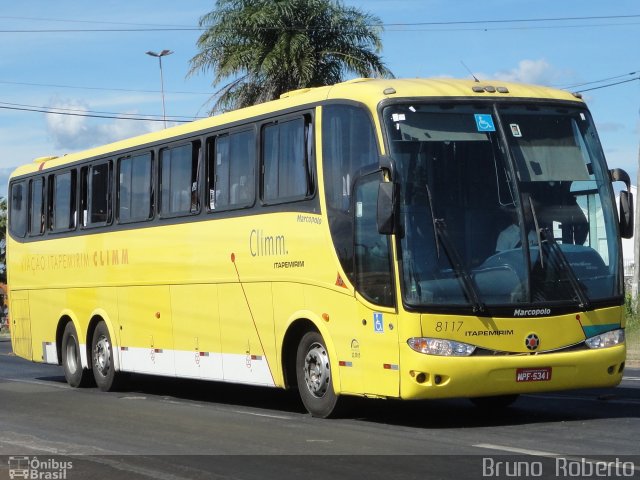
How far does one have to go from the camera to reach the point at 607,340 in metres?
13.1

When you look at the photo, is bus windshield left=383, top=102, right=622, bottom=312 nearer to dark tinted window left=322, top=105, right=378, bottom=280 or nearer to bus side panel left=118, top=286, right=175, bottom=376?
dark tinted window left=322, top=105, right=378, bottom=280

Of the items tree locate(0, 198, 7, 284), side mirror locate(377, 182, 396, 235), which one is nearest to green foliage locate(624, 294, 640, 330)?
side mirror locate(377, 182, 396, 235)

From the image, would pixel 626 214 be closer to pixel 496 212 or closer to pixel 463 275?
pixel 496 212

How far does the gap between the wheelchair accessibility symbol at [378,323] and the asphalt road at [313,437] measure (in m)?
1.00

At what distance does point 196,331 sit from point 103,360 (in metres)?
3.40

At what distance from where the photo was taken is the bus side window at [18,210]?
22750 mm

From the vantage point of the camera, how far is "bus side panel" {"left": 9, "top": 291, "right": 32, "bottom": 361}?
22.6 meters

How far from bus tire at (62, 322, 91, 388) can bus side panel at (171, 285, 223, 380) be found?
3.43 m

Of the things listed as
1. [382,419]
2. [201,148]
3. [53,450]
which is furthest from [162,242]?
[53,450]

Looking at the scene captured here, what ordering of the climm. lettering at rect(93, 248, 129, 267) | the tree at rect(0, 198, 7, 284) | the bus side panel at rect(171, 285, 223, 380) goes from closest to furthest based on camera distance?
the bus side panel at rect(171, 285, 223, 380)
the climm. lettering at rect(93, 248, 129, 267)
the tree at rect(0, 198, 7, 284)

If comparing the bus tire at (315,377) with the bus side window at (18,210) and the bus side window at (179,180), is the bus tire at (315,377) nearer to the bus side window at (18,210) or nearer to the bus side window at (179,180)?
the bus side window at (179,180)

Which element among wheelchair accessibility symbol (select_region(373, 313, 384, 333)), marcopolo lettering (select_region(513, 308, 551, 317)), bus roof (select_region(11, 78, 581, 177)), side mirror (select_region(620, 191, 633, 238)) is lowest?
wheelchair accessibility symbol (select_region(373, 313, 384, 333))

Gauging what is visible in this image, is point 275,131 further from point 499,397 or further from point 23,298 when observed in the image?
point 23,298

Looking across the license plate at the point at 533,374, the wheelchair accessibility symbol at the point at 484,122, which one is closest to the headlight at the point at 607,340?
the license plate at the point at 533,374
